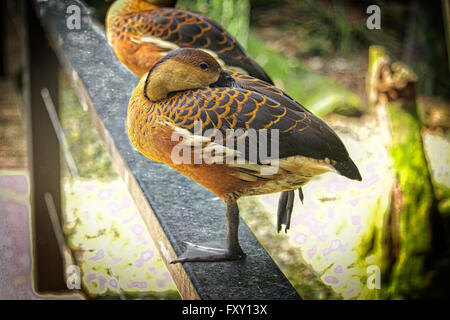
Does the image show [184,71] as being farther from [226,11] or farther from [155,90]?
[226,11]

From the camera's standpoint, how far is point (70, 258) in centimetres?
154

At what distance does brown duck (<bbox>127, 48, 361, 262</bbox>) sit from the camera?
79cm

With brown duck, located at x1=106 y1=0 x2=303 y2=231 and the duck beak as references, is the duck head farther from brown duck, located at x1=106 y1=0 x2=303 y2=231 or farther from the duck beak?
brown duck, located at x1=106 y1=0 x2=303 y2=231

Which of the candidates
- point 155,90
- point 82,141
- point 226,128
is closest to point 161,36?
point 155,90

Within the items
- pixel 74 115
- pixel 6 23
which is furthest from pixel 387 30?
pixel 6 23

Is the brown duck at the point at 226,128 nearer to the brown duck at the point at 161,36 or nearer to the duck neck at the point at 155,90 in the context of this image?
the duck neck at the point at 155,90

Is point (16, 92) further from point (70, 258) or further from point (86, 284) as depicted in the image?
point (86, 284)

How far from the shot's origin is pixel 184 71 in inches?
32.8

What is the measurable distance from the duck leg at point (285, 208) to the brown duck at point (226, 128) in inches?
4.3

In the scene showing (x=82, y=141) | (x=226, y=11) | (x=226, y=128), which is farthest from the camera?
(x=82, y=141)

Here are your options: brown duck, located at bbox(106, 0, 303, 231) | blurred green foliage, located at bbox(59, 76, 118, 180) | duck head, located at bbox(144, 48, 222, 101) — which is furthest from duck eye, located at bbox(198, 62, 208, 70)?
blurred green foliage, located at bbox(59, 76, 118, 180)

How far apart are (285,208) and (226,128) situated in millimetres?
241

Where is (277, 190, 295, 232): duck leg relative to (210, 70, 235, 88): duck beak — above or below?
below

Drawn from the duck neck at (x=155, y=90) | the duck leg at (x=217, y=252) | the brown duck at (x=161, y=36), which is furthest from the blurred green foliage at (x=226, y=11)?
the duck leg at (x=217, y=252)
